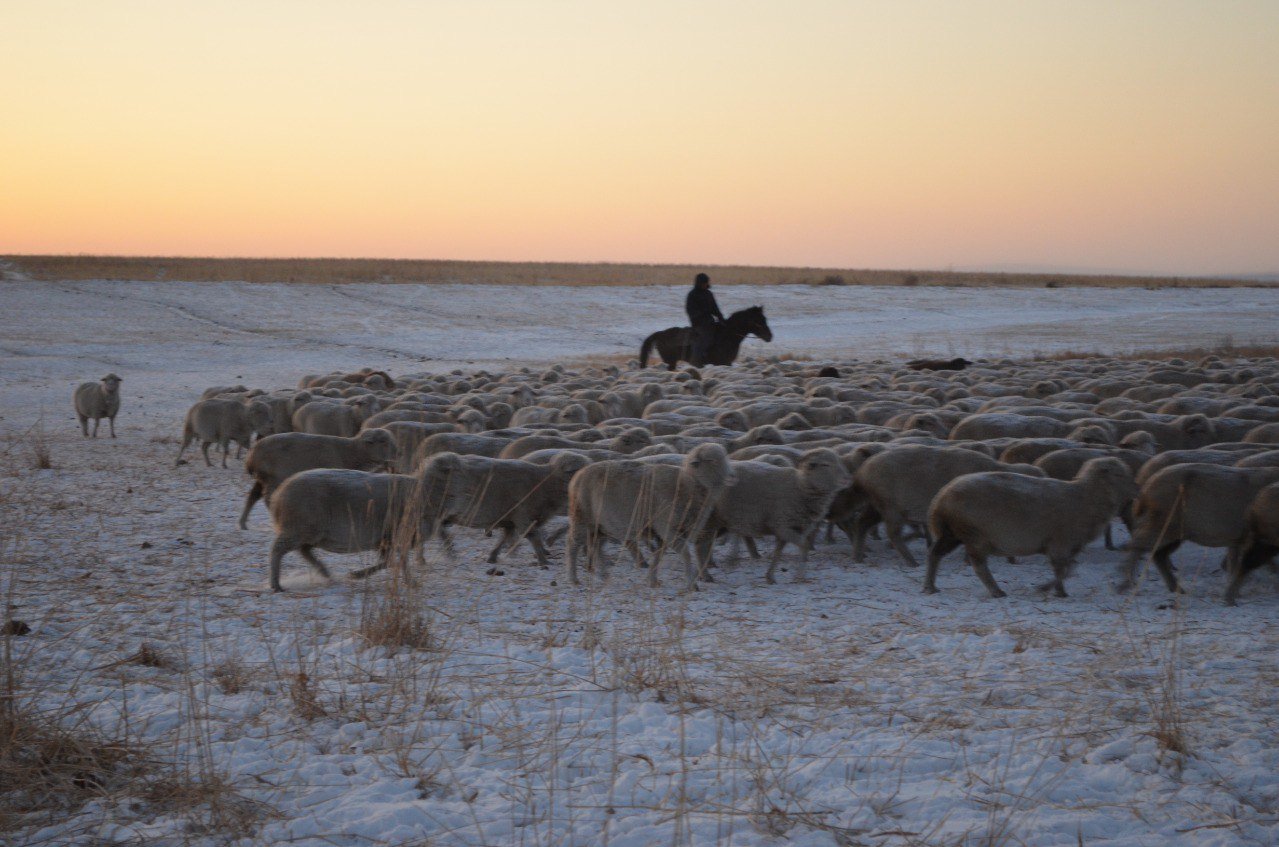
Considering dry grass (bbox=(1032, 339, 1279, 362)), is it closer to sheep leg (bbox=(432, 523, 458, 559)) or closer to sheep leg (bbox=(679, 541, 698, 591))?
sheep leg (bbox=(679, 541, 698, 591))

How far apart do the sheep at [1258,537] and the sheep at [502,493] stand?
4831mm

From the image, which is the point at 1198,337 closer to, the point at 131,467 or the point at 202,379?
the point at 202,379

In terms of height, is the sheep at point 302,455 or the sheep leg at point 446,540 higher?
the sheep at point 302,455

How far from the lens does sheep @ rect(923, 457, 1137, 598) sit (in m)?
7.52

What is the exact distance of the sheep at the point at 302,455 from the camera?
9875mm

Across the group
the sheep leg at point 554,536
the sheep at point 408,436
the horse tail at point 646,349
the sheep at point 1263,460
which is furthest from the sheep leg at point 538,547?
the horse tail at point 646,349

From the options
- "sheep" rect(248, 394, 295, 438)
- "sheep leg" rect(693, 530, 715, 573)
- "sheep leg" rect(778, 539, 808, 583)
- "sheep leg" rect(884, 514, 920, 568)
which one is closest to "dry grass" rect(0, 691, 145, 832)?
"sheep leg" rect(693, 530, 715, 573)

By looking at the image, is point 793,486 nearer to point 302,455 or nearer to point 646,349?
point 302,455

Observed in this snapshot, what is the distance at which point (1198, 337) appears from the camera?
129ft

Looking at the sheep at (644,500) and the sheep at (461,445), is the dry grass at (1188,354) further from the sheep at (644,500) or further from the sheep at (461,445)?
the sheep at (644,500)

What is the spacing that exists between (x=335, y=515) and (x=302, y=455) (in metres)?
2.45

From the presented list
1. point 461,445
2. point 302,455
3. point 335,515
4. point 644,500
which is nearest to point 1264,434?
point 644,500

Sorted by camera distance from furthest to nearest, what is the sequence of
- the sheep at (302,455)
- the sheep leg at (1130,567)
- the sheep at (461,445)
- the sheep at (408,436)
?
the sheep at (408,436) → the sheep at (461,445) → the sheep at (302,455) → the sheep leg at (1130,567)

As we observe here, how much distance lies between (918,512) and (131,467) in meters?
10.5
